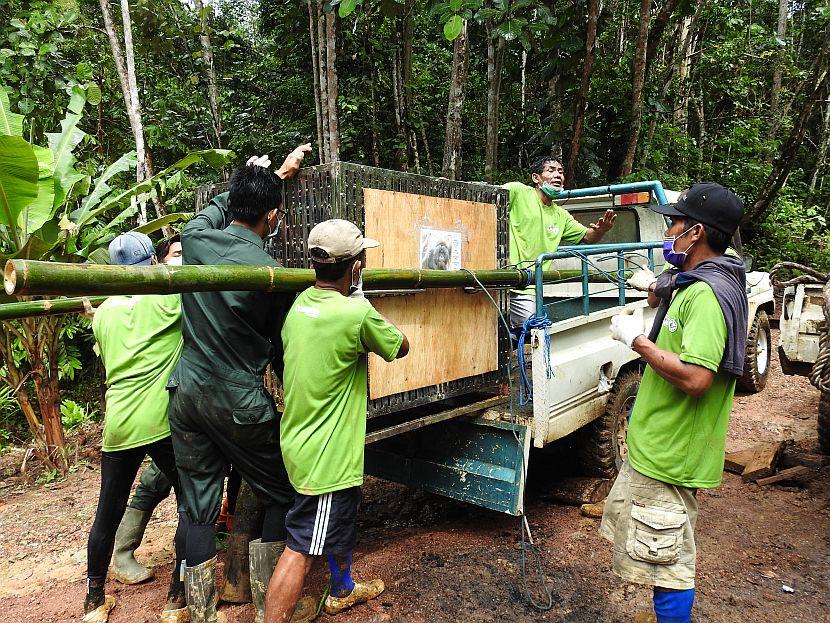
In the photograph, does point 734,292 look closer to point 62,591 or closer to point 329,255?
point 329,255

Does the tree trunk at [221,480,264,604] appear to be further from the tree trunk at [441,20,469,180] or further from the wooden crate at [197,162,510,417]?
the tree trunk at [441,20,469,180]

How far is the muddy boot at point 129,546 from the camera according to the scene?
347 cm

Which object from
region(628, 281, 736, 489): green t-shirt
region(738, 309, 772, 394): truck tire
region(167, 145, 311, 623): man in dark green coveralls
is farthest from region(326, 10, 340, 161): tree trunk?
region(628, 281, 736, 489): green t-shirt

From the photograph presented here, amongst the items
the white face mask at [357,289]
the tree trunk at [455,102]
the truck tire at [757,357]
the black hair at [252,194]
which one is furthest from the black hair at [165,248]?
the truck tire at [757,357]

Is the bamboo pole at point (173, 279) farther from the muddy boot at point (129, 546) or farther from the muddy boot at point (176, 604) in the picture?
the muddy boot at point (129, 546)

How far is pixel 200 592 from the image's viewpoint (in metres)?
2.69

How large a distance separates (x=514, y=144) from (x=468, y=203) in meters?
8.61

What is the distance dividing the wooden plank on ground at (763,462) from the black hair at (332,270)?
3.95m

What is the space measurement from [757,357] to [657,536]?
5.49 meters

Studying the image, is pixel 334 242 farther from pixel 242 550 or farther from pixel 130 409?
pixel 242 550

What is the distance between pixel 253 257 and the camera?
8.71ft

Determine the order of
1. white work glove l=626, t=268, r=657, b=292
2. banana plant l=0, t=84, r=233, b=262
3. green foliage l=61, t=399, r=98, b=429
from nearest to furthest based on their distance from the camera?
white work glove l=626, t=268, r=657, b=292 → banana plant l=0, t=84, r=233, b=262 → green foliage l=61, t=399, r=98, b=429

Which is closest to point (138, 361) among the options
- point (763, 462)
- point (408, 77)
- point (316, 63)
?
point (763, 462)

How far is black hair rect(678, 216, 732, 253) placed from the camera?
2.45 metres
